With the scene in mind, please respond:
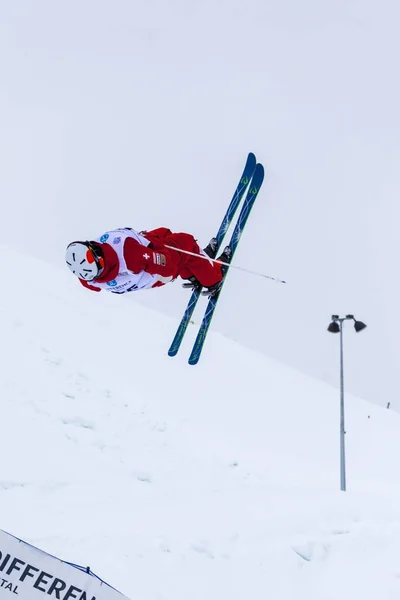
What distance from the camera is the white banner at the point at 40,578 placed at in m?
4.34

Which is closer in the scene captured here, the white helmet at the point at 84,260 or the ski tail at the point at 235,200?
the white helmet at the point at 84,260

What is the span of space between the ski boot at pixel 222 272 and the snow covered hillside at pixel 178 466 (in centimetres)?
338

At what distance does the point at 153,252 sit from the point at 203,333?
3533 millimetres

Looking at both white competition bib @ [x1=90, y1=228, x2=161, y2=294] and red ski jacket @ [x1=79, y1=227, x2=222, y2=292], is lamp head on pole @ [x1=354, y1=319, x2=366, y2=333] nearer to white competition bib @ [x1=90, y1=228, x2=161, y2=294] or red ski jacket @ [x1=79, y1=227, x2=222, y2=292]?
red ski jacket @ [x1=79, y1=227, x2=222, y2=292]

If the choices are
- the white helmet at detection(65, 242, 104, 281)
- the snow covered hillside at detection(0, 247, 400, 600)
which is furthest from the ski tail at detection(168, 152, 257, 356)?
the white helmet at detection(65, 242, 104, 281)

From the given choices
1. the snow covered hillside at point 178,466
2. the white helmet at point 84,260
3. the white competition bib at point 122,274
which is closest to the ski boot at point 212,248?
the white competition bib at point 122,274

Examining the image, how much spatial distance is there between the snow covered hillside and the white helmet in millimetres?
3233

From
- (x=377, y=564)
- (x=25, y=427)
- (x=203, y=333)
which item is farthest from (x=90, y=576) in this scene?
(x=25, y=427)

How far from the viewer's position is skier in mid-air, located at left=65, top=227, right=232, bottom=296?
6.96 m

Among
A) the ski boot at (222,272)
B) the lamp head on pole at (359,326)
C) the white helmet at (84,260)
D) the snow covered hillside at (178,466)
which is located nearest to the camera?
the white helmet at (84,260)

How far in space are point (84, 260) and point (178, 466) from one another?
750 cm

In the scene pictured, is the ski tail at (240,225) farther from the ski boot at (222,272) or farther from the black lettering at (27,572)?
the black lettering at (27,572)

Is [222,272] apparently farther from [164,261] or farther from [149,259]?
[149,259]

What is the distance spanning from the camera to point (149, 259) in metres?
7.49
